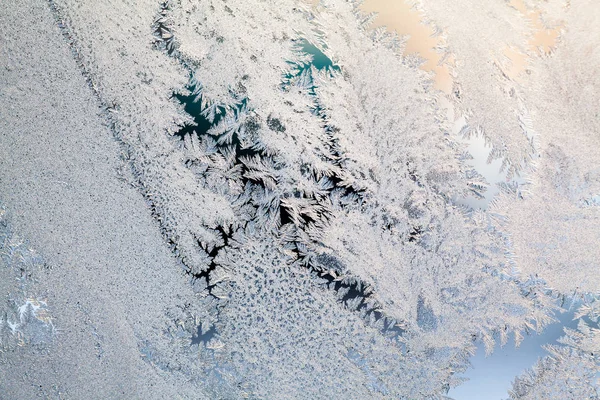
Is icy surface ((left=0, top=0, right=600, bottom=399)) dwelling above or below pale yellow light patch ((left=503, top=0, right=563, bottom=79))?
below

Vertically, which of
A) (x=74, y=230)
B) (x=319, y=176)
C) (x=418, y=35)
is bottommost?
(x=74, y=230)

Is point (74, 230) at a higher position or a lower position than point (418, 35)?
lower

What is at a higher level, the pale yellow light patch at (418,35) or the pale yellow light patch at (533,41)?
the pale yellow light patch at (533,41)

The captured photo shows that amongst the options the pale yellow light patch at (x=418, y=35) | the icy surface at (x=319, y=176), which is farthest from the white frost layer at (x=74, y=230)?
the pale yellow light patch at (x=418, y=35)

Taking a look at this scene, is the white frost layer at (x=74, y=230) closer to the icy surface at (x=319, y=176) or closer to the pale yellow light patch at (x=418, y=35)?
the icy surface at (x=319, y=176)

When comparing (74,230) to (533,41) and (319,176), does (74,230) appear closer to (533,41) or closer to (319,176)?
(319,176)

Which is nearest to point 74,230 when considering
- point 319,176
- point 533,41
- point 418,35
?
point 319,176

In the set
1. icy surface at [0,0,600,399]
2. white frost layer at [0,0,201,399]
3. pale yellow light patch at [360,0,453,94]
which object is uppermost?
pale yellow light patch at [360,0,453,94]

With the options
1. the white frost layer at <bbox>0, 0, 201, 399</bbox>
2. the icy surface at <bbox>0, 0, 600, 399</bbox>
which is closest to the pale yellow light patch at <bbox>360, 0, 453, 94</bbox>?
the icy surface at <bbox>0, 0, 600, 399</bbox>

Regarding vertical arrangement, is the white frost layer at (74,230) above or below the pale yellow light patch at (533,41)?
below

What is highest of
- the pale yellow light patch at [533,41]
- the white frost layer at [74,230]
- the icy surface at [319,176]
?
the pale yellow light patch at [533,41]

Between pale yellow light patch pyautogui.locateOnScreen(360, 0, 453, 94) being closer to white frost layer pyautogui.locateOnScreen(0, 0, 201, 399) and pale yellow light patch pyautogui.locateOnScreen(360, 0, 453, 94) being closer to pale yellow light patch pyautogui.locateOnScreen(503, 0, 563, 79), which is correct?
pale yellow light patch pyautogui.locateOnScreen(503, 0, 563, 79)

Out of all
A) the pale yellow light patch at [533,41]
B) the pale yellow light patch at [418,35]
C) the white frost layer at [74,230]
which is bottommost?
the white frost layer at [74,230]

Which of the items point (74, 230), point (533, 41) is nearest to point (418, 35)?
point (533, 41)
